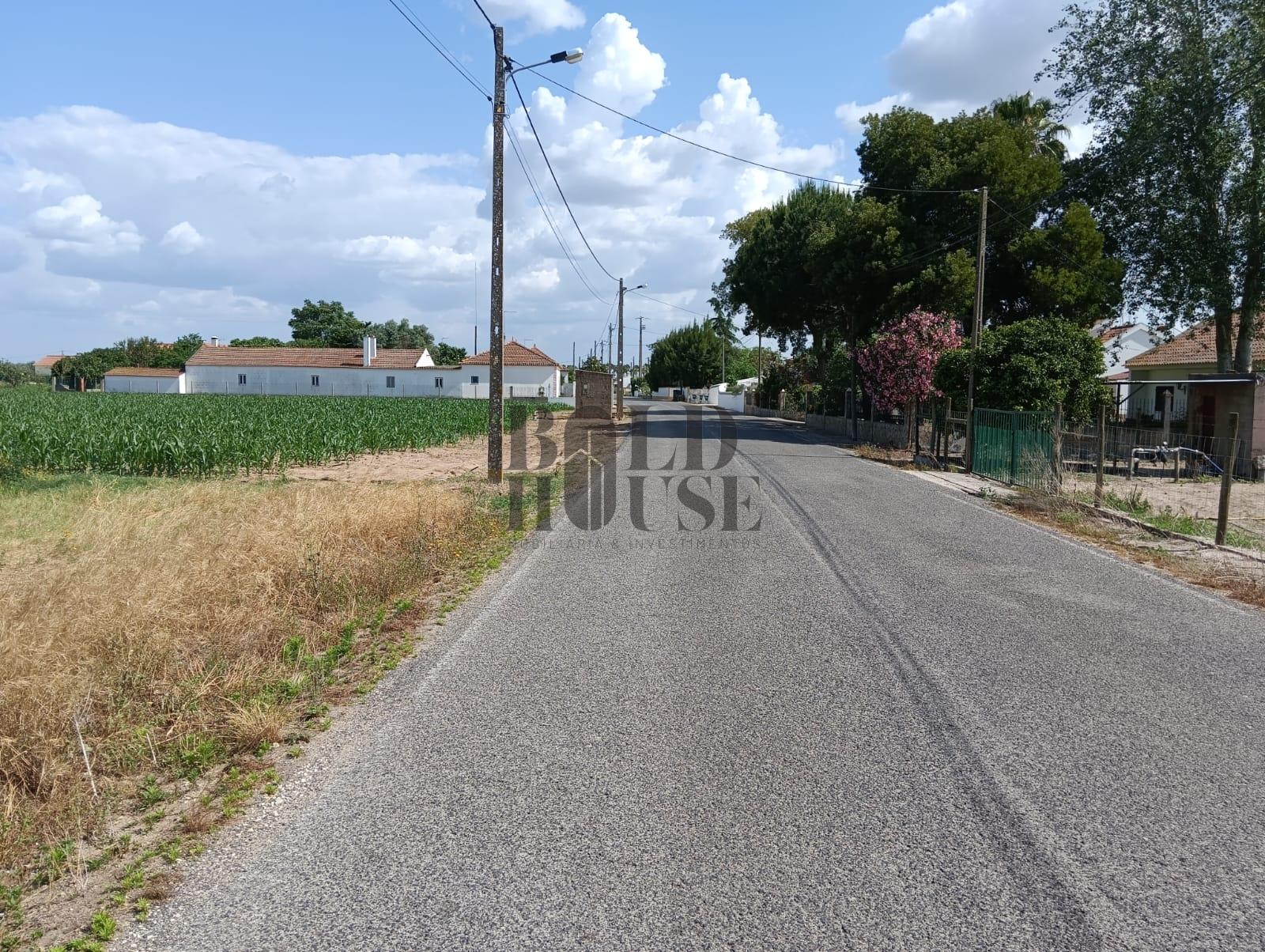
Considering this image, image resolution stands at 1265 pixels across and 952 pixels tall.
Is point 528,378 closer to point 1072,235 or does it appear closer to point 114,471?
point 1072,235

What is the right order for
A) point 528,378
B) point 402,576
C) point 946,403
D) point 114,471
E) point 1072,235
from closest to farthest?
point 402,576 < point 114,471 < point 946,403 < point 1072,235 < point 528,378

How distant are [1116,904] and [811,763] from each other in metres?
1.58

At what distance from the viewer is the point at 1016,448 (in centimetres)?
2052

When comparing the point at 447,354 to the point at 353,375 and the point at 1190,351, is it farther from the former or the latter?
the point at 1190,351

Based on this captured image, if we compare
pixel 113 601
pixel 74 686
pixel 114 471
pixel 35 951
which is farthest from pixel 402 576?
pixel 114 471

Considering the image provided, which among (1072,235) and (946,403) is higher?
(1072,235)

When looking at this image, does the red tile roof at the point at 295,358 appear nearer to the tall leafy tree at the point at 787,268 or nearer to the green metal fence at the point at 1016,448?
the tall leafy tree at the point at 787,268

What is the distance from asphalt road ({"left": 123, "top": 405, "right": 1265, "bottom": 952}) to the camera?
11.3ft

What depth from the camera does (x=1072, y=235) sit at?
103 feet

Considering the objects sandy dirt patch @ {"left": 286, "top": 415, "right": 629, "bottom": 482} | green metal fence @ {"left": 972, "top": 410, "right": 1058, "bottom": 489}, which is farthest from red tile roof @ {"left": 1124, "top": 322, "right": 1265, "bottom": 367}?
sandy dirt patch @ {"left": 286, "top": 415, "right": 629, "bottom": 482}

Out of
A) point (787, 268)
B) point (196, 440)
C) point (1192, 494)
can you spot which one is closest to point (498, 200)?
point (196, 440)

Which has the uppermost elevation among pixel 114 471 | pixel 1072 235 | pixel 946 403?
pixel 1072 235

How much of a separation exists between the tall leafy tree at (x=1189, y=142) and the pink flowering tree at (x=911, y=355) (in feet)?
24.9

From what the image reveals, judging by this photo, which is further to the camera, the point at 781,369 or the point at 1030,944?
the point at 781,369
